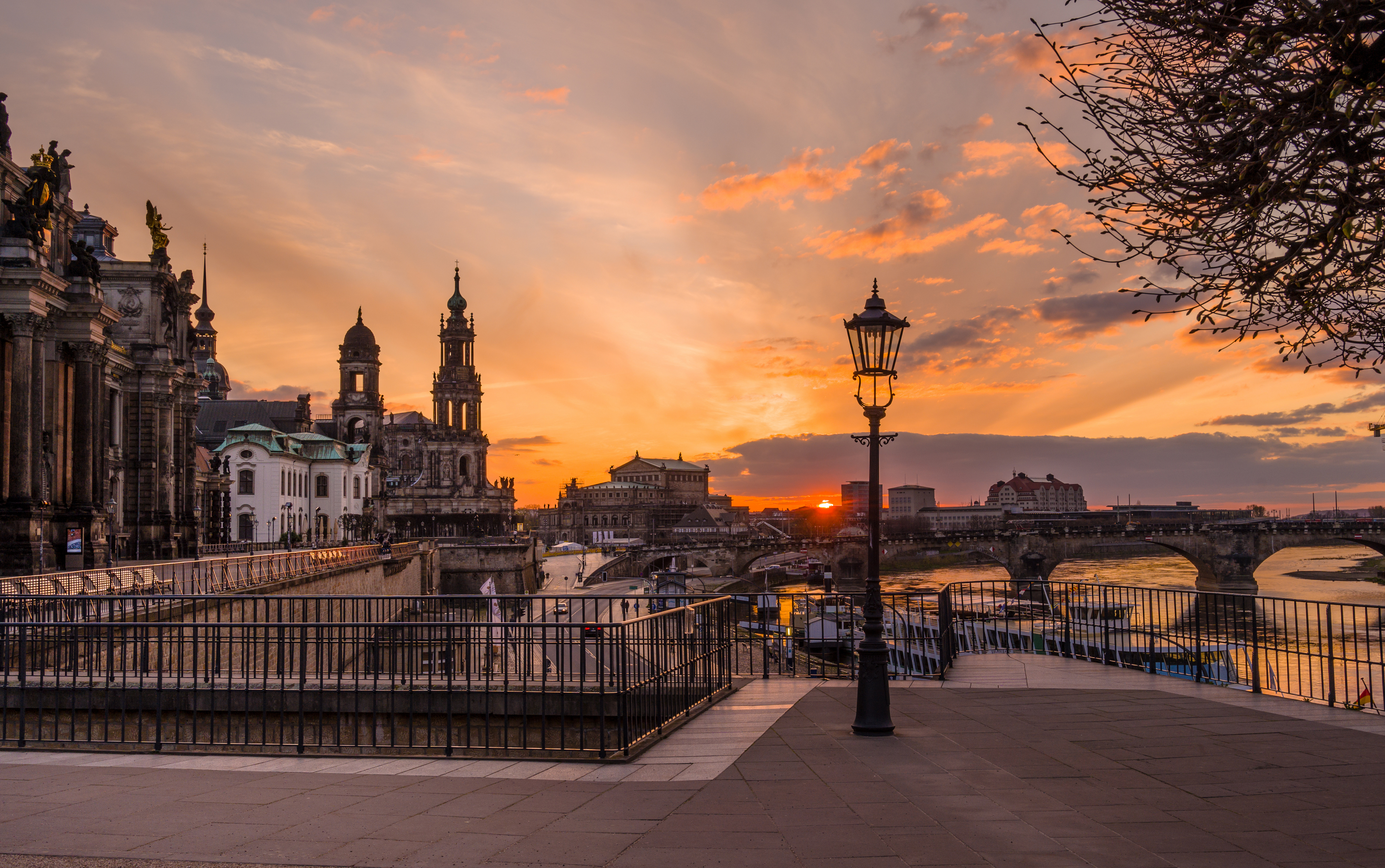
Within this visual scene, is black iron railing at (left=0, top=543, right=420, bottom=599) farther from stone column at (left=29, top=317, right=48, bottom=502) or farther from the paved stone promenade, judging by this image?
the paved stone promenade

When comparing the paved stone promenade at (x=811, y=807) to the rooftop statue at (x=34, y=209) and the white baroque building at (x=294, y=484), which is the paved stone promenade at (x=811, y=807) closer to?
the rooftop statue at (x=34, y=209)

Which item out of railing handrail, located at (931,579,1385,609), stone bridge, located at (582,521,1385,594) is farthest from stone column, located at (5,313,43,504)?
stone bridge, located at (582,521,1385,594)

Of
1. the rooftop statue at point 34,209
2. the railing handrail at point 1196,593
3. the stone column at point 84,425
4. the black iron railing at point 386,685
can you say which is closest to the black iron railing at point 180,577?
the black iron railing at point 386,685

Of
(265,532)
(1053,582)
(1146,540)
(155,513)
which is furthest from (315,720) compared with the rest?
(1146,540)

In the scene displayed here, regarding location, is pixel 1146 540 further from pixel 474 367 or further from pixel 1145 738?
pixel 1145 738

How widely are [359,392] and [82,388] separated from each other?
304ft

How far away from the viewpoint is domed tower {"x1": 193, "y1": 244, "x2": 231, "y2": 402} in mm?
105062

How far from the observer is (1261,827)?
6082 mm

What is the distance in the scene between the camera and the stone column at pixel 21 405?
94.4 feet

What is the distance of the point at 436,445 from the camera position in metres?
107

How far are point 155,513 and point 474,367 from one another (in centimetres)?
7436

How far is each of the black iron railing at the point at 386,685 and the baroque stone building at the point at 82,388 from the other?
20.2 m

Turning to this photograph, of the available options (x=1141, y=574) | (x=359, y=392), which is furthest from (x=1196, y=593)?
(x=359, y=392)

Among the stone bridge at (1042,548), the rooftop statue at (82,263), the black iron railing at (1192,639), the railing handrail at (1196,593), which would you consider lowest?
the stone bridge at (1042,548)
